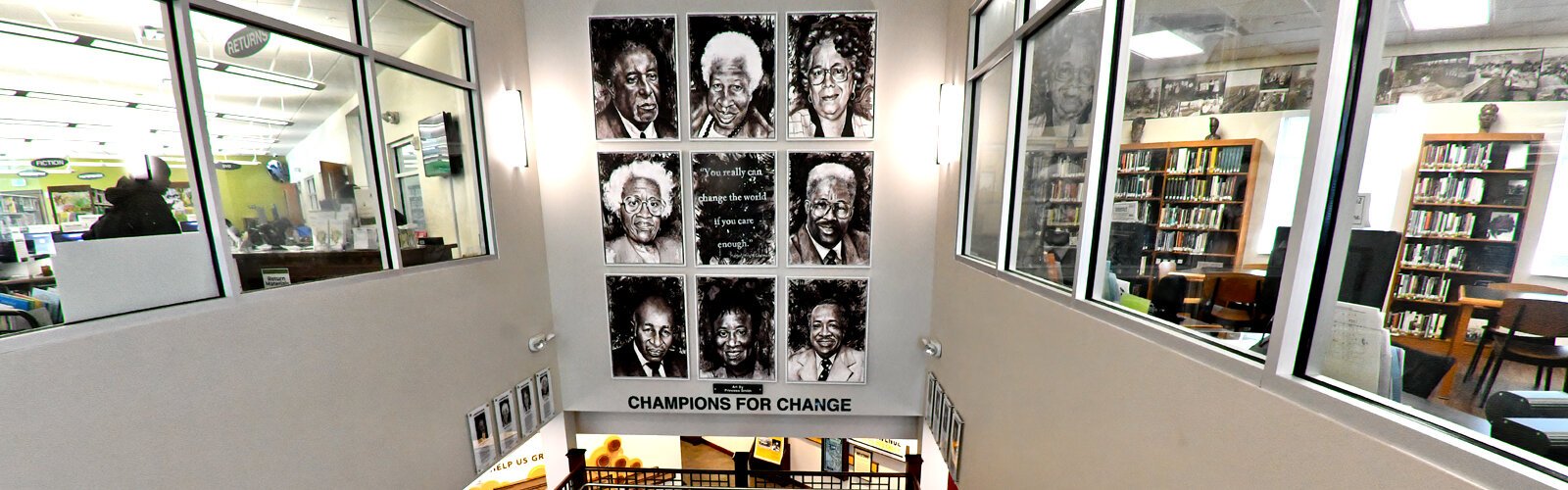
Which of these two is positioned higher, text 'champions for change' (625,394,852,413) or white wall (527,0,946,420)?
white wall (527,0,946,420)

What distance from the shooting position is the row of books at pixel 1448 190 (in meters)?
0.95

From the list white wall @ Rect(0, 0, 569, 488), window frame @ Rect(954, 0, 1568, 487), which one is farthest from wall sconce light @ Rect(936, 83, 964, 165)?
white wall @ Rect(0, 0, 569, 488)

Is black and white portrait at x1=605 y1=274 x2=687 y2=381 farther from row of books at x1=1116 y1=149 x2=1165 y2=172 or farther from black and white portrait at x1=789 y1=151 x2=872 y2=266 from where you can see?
row of books at x1=1116 y1=149 x2=1165 y2=172

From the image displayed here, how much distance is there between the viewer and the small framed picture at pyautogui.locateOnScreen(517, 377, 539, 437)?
4.37 meters

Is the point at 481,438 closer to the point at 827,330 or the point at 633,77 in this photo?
the point at 827,330

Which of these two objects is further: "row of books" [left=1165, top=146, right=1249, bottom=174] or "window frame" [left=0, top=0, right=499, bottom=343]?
"window frame" [left=0, top=0, right=499, bottom=343]

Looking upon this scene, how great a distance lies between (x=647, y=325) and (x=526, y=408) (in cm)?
136

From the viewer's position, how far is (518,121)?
13.8 ft

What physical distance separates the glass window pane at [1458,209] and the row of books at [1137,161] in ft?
2.74

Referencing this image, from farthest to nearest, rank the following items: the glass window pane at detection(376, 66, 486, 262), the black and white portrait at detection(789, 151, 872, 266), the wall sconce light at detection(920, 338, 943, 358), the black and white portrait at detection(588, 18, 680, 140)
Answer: the black and white portrait at detection(789, 151, 872, 266) → the black and white portrait at detection(588, 18, 680, 140) → the wall sconce light at detection(920, 338, 943, 358) → the glass window pane at detection(376, 66, 486, 262)

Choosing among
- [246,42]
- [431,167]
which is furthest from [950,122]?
[246,42]

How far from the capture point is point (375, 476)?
9.53 feet

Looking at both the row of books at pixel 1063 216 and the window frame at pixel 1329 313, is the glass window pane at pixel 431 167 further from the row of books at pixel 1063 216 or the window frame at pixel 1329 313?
the window frame at pixel 1329 313

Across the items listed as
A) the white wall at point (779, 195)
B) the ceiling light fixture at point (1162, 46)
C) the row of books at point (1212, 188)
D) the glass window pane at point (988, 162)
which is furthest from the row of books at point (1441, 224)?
the white wall at point (779, 195)
